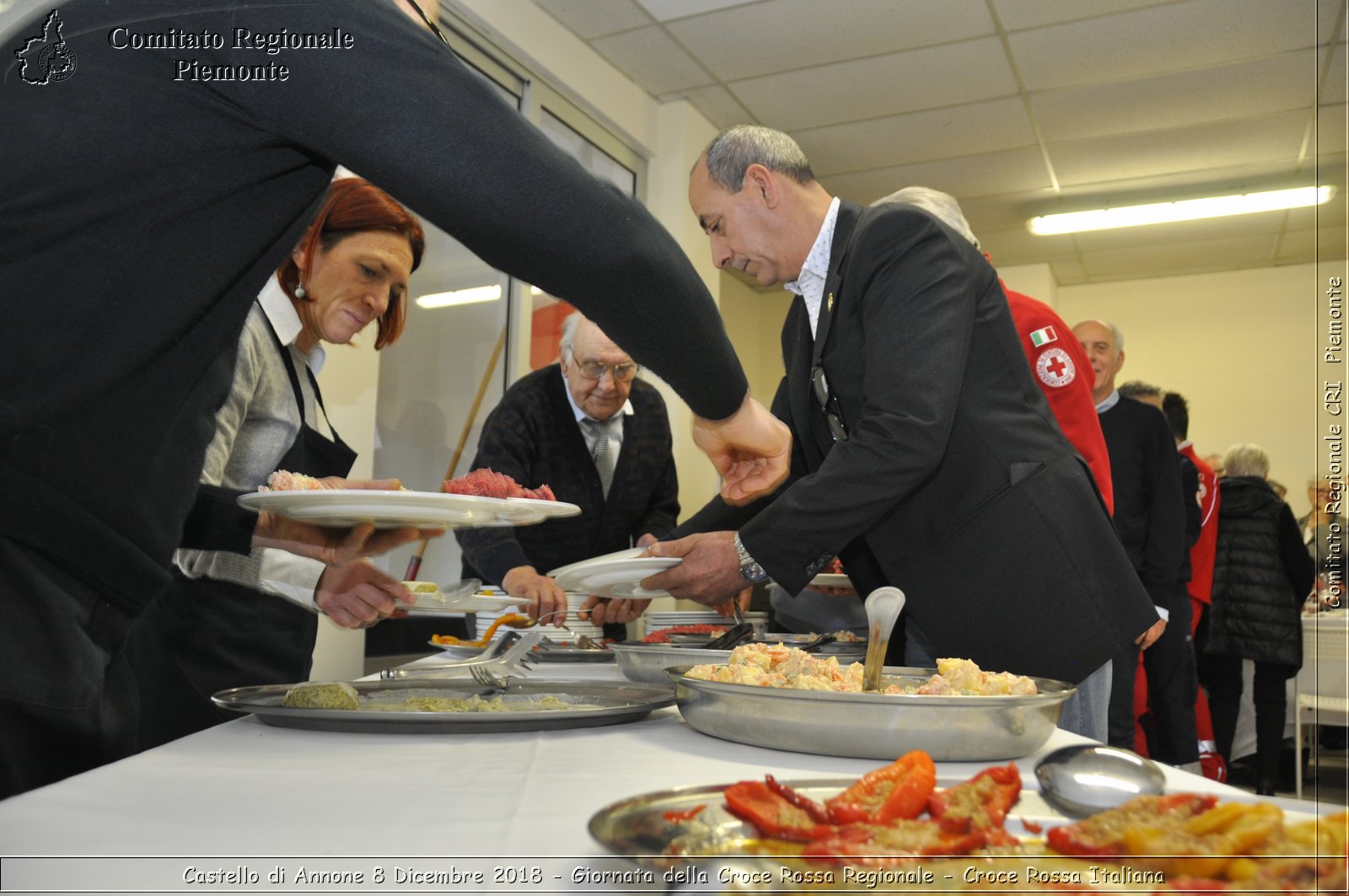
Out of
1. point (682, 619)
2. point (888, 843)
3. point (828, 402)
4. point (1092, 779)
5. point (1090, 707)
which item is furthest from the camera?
point (682, 619)

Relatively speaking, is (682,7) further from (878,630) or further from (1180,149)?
(878,630)

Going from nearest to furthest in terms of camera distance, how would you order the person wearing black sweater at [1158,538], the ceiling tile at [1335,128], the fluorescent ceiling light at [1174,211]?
the person wearing black sweater at [1158,538]
the ceiling tile at [1335,128]
the fluorescent ceiling light at [1174,211]

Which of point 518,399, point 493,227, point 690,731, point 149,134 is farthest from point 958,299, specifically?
point 518,399

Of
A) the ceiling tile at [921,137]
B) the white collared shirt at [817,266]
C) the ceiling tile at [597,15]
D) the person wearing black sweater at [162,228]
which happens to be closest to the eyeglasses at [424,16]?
the person wearing black sweater at [162,228]

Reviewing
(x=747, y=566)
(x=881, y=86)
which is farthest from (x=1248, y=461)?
(x=747, y=566)

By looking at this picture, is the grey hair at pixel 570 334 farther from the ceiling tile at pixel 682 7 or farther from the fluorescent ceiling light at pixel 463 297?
the ceiling tile at pixel 682 7

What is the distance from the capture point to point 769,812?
1.73 ft

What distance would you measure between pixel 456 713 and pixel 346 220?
1.22 metres

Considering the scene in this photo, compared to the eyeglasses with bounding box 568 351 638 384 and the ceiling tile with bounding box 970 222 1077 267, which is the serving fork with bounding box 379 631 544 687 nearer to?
the eyeglasses with bounding box 568 351 638 384

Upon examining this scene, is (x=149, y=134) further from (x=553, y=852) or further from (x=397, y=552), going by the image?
(x=397, y=552)

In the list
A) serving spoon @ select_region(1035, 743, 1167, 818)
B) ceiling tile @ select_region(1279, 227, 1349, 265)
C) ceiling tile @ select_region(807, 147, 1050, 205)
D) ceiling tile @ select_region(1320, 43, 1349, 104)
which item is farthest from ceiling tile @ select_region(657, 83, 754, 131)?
serving spoon @ select_region(1035, 743, 1167, 818)

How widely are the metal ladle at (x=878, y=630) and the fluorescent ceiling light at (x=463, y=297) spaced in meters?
3.19

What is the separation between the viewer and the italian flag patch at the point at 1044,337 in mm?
2422

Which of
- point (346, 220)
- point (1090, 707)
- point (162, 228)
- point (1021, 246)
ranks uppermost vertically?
point (1021, 246)
